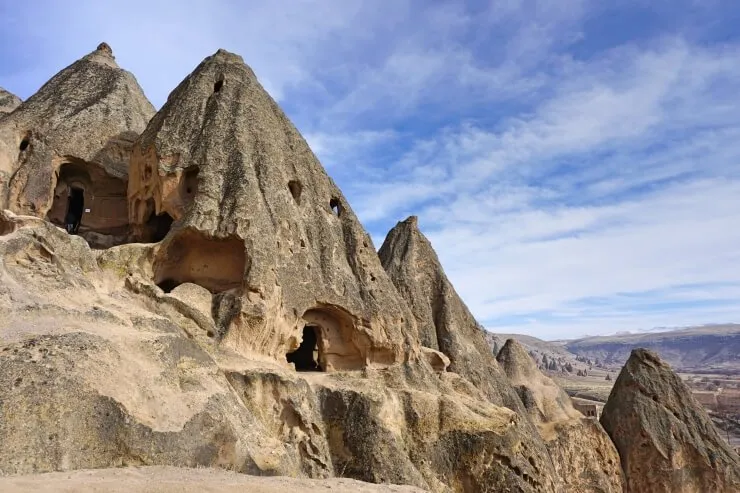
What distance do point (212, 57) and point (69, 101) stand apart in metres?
6.04

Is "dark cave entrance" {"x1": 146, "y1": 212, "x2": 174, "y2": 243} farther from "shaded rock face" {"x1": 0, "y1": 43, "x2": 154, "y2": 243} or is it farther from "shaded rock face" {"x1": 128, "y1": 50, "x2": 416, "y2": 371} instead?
"shaded rock face" {"x1": 0, "y1": 43, "x2": 154, "y2": 243}

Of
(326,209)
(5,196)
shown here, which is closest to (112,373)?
(326,209)

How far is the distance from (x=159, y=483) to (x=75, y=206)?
1720 cm

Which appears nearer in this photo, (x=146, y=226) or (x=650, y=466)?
(x=146, y=226)

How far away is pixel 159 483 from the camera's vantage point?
6.22 m

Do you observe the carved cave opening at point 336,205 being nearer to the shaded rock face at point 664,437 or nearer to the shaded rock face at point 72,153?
the shaded rock face at point 72,153

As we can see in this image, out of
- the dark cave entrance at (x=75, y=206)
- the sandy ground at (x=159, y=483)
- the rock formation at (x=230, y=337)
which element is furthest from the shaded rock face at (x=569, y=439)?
the dark cave entrance at (x=75, y=206)

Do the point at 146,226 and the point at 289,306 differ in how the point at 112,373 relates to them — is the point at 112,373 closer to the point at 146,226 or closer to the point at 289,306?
the point at 289,306

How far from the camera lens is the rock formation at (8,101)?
25630 mm

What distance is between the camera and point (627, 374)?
79.2 ft

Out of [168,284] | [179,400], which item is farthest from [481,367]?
[179,400]

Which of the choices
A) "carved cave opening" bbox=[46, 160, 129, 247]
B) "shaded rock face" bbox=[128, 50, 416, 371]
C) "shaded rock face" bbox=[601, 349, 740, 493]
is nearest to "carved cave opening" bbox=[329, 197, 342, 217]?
"shaded rock face" bbox=[128, 50, 416, 371]

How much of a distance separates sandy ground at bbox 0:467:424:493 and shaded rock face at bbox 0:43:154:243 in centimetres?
1389

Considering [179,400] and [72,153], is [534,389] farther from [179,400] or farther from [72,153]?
[72,153]
